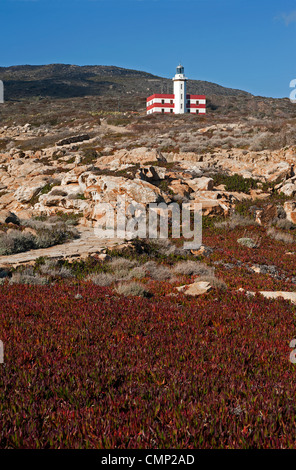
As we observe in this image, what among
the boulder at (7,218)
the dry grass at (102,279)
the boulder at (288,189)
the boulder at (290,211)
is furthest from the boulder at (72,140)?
the dry grass at (102,279)

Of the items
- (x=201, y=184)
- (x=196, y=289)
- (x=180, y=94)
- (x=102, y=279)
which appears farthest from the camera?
(x=180, y=94)

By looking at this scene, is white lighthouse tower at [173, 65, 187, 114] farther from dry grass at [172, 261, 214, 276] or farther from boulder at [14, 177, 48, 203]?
dry grass at [172, 261, 214, 276]

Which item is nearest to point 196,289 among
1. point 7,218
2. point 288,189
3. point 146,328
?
point 146,328

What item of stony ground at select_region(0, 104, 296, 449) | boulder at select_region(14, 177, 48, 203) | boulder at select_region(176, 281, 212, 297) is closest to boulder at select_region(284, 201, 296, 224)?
stony ground at select_region(0, 104, 296, 449)

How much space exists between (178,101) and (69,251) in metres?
89.6

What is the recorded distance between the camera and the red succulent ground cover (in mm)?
2928

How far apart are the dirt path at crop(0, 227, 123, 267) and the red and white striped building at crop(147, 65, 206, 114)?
8031 cm

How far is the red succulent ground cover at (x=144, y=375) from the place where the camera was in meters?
2.93

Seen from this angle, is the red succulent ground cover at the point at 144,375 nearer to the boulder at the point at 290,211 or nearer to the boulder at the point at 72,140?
the boulder at the point at 290,211

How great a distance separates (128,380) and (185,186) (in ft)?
60.5

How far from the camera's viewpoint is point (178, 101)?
91.4m

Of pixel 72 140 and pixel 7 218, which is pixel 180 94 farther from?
pixel 7 218

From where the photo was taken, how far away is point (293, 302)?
7.85 m
